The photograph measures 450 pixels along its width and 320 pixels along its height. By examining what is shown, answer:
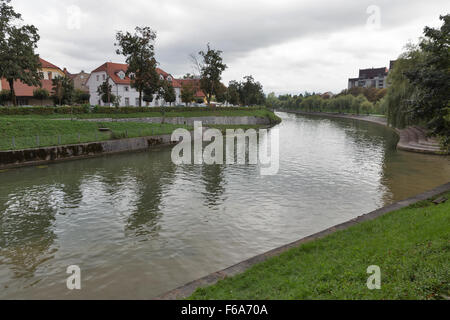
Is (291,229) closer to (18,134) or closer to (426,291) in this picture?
(426,291)

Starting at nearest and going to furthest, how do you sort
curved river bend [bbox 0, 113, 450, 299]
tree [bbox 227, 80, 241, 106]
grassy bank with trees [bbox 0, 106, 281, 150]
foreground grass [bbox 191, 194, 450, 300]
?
foreground grass [bbox 191, 194, 450, 300] → curved river bend [bbox 0, 113, 450, 299] → grassy bank with trees [bbox 0, 106, 281, 150] → tree [bbox 227, 80, 241, 106]

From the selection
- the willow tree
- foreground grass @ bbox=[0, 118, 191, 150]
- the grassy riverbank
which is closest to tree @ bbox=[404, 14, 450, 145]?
the willow tree

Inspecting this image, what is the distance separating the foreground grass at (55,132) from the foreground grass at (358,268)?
27878 millimetres

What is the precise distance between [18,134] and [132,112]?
75.5 ft

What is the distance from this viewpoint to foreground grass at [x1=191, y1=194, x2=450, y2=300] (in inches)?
239

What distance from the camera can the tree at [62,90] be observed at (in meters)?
53.0

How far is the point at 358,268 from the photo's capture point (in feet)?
23.6

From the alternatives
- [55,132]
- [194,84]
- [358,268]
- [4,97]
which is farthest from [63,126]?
[194,84]


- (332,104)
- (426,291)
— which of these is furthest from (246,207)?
(332,104)

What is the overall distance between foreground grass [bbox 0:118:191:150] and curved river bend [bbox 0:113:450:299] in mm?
4063

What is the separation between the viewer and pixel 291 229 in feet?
43.7

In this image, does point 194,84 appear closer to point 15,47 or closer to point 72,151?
point 15,47
